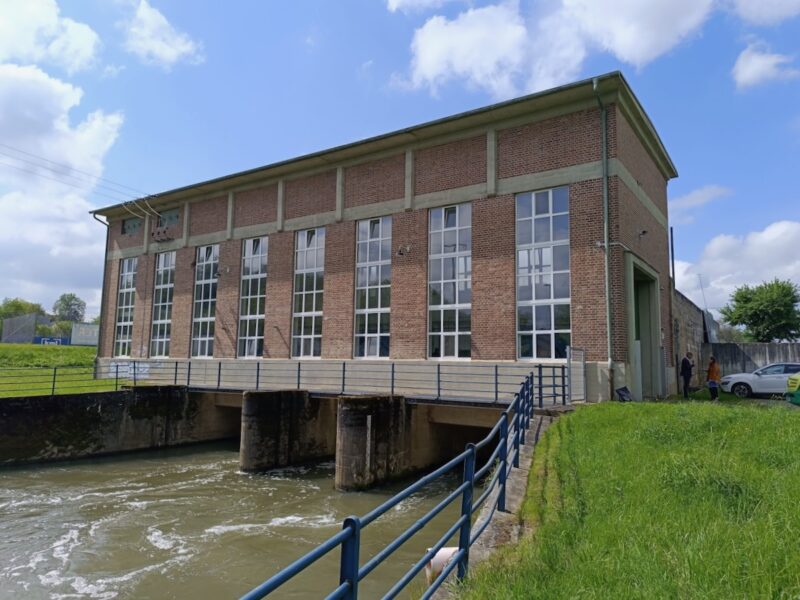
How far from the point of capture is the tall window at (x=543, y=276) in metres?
15.7

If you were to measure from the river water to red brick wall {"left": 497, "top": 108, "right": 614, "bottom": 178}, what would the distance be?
9.78 metres

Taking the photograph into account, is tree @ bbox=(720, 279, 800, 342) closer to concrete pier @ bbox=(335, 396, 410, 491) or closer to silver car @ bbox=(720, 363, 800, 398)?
silver car @ bbox=(720, 363, 800, 398)

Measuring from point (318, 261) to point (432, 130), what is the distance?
22.6 ft

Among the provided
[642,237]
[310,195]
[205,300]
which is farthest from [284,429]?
[642,237]

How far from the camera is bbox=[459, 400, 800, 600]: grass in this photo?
3.11 metres

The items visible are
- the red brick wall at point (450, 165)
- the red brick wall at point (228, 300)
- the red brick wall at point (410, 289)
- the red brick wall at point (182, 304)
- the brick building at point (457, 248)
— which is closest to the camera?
the brick building at point (457, 248)

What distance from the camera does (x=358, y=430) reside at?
13242mm

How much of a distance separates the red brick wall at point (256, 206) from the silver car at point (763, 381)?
1915 centimetres

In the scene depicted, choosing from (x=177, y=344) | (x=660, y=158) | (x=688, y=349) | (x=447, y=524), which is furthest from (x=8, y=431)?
(x=688, y=349)

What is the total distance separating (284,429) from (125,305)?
56.3 feet

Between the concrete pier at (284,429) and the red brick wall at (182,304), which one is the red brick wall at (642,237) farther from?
the red brick wall at (182,304)

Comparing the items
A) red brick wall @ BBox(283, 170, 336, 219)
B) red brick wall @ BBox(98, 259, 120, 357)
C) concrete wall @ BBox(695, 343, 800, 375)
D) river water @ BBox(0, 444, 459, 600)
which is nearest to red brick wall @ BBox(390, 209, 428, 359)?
red brick wall @ BBox(283, 170, 336, 219)

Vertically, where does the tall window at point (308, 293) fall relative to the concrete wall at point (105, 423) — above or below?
above

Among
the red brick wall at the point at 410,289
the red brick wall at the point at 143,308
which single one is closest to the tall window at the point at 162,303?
the red brick wall at the point at 143,308
